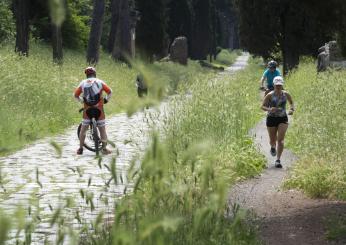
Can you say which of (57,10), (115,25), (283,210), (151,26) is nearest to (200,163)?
(283,210)

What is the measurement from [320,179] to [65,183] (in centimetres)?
374

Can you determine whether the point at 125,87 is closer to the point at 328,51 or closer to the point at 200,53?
the point at 328,51

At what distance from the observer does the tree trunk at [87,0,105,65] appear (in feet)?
103

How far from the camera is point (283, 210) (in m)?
8.68

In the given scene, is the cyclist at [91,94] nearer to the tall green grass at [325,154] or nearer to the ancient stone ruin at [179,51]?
the tall green grass at [325,154]

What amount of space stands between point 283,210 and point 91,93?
5958 millimetres

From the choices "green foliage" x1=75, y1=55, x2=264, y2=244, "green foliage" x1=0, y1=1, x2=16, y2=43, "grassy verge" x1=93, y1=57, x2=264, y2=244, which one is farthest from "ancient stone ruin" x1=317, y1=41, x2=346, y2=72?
"green foliage" x1=0, y1=1, x2=16, y2=43

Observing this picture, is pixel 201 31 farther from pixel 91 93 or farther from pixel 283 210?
pixel 283 210

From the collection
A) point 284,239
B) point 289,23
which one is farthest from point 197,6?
point 284,239

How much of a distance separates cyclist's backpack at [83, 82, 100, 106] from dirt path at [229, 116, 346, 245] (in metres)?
3.91

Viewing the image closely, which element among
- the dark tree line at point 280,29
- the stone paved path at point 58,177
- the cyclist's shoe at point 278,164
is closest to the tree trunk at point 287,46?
the dark tree line at point 280,29

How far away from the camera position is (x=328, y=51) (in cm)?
2644

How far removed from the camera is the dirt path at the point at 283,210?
24.0 feet

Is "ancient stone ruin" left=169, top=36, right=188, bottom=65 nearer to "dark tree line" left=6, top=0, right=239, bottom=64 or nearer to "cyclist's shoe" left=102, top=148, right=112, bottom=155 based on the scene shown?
"dark tree line" left=6, top=0, right=239, bottom=64
